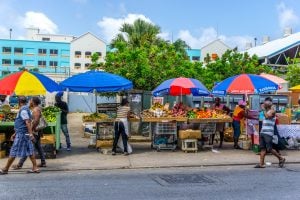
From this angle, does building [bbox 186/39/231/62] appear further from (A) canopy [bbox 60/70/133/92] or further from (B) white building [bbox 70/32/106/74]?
(A) canopy [bbox 60/70/133/92]

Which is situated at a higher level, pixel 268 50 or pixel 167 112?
pixel 268 50

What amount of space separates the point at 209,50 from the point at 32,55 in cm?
3050

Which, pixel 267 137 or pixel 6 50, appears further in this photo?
pixel 6 50

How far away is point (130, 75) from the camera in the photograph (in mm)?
24062

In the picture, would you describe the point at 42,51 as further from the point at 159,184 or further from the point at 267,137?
the point at 159,184

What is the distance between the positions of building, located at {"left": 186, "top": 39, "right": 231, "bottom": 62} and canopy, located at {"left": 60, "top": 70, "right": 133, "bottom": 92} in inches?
2538

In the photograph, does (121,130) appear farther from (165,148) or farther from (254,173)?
(254,173)

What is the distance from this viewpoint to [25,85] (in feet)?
46.2

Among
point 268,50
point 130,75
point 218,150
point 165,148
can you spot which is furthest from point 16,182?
point 268,50

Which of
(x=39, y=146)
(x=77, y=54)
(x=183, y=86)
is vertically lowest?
(x=39, y=146)

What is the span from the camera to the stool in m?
15.5

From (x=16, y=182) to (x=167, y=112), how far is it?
677 centimetres

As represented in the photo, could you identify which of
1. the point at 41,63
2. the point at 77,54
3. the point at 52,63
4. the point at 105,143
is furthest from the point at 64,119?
the point at 41,63

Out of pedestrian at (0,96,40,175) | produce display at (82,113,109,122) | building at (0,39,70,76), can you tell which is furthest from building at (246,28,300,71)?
building at (0,39,70,76)
